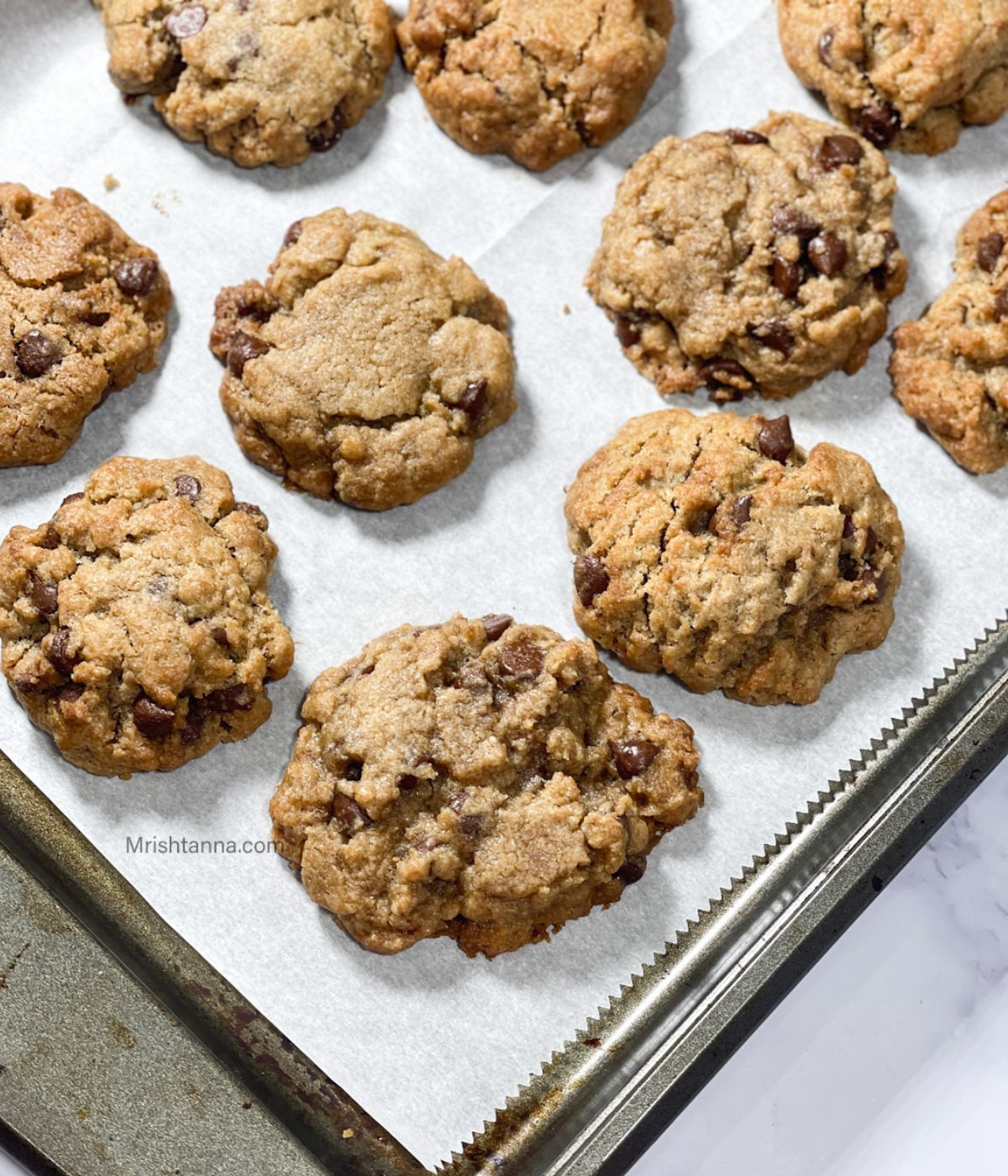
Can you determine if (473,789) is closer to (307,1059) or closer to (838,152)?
(307,1059)

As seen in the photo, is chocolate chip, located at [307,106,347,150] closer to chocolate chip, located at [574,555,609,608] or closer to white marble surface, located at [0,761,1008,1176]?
chocolate chip, located at [574,555,609,608]

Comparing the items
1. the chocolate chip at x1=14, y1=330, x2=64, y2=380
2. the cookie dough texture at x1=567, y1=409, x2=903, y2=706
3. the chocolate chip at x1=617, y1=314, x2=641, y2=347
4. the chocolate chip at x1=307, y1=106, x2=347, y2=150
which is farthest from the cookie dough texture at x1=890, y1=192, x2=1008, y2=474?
the chocolate chip at x1=14, y1=330, x2=64, y2=380

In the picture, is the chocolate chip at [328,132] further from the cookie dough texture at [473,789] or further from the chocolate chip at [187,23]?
the cookie dough texture at [473,789]

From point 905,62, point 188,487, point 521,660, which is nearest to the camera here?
point 521,660

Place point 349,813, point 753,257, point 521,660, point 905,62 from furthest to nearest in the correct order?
1. point 905,62
2. point 753,257
3. point 521,660
4. point 349,813

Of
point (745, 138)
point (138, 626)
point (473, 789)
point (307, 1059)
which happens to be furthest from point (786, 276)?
point (307, 1059)

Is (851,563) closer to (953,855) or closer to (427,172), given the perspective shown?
(953,855)
